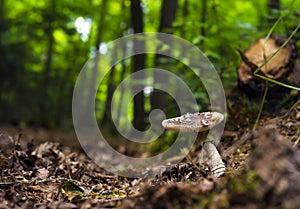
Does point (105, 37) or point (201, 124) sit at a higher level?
point (105, 37)

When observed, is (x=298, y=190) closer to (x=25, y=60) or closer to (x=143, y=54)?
(x=143, y=54)

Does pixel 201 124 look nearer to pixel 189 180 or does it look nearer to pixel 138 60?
pixel 189 180

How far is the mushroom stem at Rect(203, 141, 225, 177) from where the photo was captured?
7.90ft

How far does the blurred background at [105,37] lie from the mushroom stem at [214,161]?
1871 mm

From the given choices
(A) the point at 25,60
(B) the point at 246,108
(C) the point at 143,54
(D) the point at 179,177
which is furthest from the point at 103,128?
(D) the point at 179,177

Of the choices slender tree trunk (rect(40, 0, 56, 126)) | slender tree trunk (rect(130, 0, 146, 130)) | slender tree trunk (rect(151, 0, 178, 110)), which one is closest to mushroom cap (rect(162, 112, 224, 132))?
slender tree trunk (rect(151, 0, 178, 110))

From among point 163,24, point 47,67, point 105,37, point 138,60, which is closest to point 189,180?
point 163,24

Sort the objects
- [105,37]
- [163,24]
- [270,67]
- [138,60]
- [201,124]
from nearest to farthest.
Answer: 1. [201,124]
2. [270,67]
3. [163,24]
4. [138,60]
5. [105,37]

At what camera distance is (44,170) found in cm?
310

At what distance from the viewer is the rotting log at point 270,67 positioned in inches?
150

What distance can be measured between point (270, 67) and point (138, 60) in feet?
12.1

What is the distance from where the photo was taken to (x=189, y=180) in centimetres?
250

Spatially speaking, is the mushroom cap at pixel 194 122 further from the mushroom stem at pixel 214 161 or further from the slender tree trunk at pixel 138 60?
the slender tree trunk at pixel 138 60

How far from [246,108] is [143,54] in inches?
135
